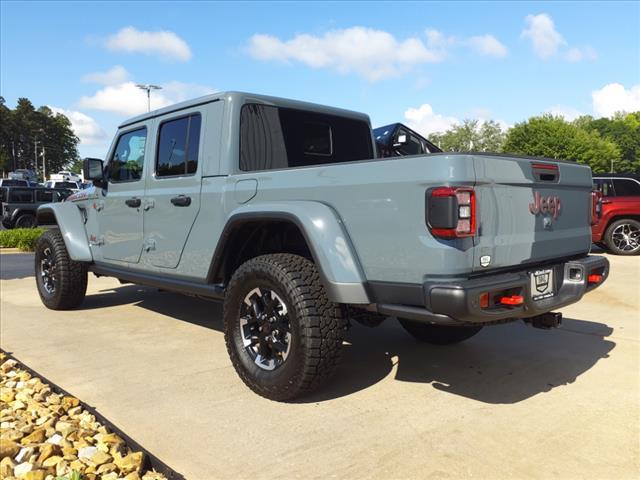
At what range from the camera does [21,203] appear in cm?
1745

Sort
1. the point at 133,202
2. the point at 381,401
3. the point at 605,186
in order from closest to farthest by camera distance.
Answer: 1. the point at 381,401
2. the point at 133,202
3. the point at 605,186

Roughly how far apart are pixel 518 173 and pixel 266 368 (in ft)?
6.06

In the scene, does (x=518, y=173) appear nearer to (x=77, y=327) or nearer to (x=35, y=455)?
(x=35, y=455)

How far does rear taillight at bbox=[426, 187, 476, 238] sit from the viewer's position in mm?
2424

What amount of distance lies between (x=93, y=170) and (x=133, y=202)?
0.78 metres

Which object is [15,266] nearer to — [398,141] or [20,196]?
[398,141]

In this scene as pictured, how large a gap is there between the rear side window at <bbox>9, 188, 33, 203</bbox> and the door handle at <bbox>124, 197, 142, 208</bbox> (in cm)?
1522

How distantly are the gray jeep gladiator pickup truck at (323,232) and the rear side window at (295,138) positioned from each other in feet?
0.04

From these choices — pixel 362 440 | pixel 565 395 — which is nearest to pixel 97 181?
pixel 362 440

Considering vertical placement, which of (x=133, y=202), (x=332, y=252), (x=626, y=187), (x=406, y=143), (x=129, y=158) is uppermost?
(x=406, y=143)

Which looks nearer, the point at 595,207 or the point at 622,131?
the point at 595,207

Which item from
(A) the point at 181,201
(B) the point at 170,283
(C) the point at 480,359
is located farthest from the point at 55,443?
(C) the point at 480,359

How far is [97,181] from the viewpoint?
16.4 ft

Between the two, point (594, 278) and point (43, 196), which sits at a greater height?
point (43, 196)
